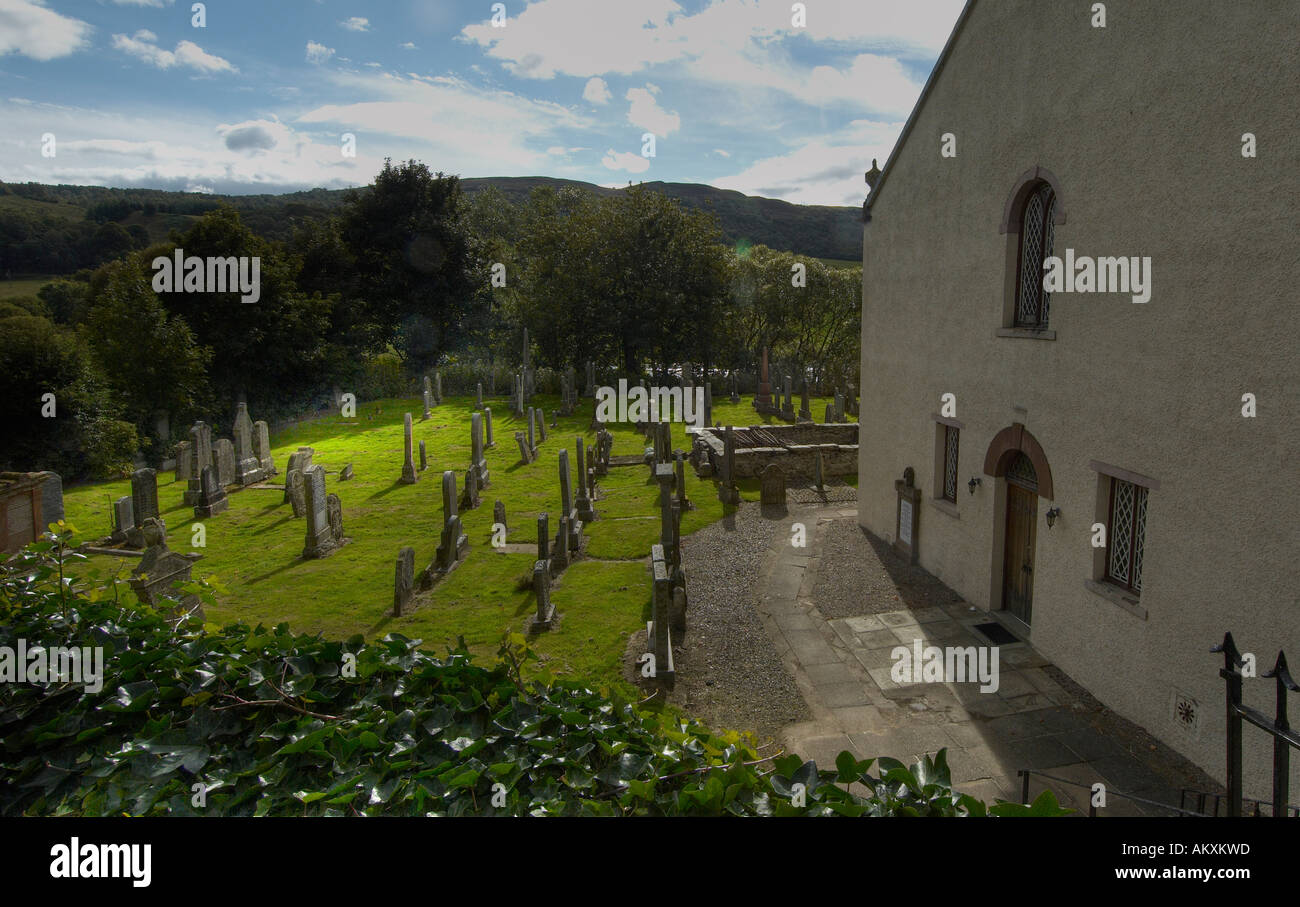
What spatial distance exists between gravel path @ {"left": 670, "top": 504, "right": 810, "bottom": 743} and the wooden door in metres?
4.21

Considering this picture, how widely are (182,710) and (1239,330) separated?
32.0 ft

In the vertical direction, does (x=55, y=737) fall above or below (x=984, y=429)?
below

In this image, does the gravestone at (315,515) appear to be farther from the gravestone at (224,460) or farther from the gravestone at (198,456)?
the gravestone at (224,460)

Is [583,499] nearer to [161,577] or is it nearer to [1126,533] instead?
[161,577]

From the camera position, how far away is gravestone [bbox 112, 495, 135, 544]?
1694 centimetres

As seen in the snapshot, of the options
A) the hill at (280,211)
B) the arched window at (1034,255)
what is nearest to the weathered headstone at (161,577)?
the arched window at (1034,255)

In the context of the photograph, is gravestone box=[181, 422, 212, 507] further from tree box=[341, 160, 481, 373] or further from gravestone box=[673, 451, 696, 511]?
tree box=[341, 160, 481, 373]

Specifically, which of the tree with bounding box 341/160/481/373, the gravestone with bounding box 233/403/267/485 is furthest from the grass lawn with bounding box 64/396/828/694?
the tree with bounding box 341/160/481/373

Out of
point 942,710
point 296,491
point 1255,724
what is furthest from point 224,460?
point 1255,724

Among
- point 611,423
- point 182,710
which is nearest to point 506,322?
point 611,423

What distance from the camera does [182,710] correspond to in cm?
368

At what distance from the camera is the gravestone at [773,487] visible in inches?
793

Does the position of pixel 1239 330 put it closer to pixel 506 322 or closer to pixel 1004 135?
pixel 1004 135
